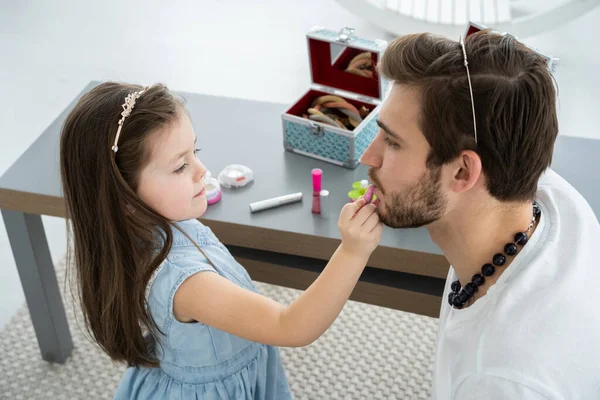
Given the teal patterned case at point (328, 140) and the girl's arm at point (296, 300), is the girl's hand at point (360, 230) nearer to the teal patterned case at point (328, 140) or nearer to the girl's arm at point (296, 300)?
the girl's arm at point (296, 300)

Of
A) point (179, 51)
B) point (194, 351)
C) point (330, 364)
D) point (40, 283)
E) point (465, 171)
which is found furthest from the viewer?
point (179, 51)

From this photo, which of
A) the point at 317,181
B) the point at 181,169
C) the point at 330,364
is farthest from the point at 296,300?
the point at 330,364

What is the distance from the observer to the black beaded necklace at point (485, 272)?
1.20m

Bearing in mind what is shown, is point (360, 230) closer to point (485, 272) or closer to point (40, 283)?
point (485, 272)

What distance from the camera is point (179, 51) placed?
11.8 feet

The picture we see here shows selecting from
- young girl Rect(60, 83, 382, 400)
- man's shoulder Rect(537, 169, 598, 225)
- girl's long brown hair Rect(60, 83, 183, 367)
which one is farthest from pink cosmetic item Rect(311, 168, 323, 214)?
man's shoulder Rect(537, 169, 598, 225)

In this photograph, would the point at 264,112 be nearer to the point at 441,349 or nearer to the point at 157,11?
the point at 441,349

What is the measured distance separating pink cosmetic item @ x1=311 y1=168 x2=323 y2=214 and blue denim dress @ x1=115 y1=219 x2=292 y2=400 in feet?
0.75

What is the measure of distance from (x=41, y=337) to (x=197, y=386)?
80cm

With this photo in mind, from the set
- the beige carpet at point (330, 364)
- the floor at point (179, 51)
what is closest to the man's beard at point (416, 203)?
the beige carpet at point (330, 364)

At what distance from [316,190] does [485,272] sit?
0.52 meters

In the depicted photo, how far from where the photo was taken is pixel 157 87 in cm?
134

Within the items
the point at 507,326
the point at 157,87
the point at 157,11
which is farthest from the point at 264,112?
the point at 157,11

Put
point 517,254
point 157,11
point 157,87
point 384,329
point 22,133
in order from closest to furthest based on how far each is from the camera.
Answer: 1. point 517,254
2. point 157,87
3. point 384,329
4. point 22,133
5. point 157,11
